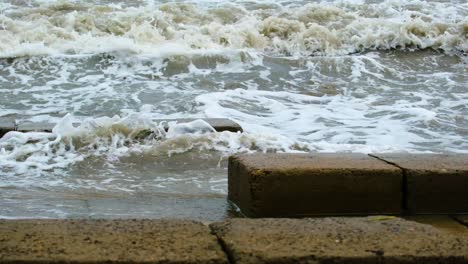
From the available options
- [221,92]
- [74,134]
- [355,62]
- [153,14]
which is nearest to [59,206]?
[74,134]

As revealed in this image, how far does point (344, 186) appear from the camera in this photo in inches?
154

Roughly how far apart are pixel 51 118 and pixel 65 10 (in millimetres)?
7240

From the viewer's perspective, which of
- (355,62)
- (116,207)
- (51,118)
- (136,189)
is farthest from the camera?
(355,62)

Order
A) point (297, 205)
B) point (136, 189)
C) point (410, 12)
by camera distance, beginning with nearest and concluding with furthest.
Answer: point (297, 205) → point (136, 189) → point (410, 12)

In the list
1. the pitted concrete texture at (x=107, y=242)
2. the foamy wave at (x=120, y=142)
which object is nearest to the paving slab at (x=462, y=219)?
the pitted concrete texture at (x=107, y=242)

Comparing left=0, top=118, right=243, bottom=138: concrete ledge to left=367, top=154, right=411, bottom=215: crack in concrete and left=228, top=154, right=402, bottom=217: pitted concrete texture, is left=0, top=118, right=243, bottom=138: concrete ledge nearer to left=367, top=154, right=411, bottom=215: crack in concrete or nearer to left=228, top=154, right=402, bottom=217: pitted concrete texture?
left=228, top=154, right=402, bottom=217: pitted concrete texture

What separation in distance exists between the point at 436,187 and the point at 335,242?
4.65 ft

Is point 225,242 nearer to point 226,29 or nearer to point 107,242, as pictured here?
point 107,242

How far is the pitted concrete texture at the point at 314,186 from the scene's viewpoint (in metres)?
3.80

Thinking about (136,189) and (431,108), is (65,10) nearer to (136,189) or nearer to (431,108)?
(431,108)

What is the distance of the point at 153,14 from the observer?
14266 mm

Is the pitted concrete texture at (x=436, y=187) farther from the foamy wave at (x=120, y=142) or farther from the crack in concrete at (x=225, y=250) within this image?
the foamy wave at (x=120, y=142)

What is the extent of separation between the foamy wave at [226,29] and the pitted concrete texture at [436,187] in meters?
8.42

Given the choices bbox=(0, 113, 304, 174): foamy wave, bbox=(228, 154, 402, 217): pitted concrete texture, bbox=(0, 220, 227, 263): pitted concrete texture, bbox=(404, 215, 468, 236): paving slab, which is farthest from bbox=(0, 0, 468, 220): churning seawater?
bbox=(404, 215, 468, 236): paving slab
